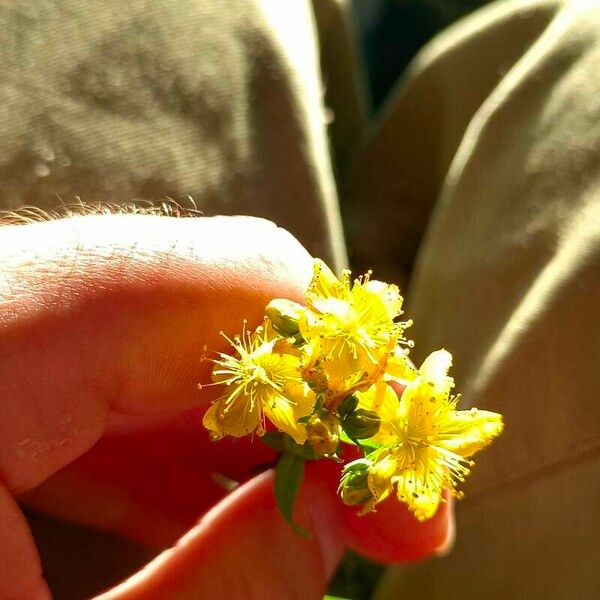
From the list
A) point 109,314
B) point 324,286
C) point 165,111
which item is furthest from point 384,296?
point 165,111

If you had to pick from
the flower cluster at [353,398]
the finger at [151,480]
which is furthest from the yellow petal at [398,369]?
the finger at [151,480]

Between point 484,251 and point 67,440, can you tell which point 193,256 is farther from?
point 484,251

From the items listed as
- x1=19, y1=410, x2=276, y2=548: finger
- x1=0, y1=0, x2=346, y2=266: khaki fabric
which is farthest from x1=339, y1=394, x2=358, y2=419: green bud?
x1=0, y1=0, x2=346, y2=266: khaki fabric

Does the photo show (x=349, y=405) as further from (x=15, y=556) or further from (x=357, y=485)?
(x=15, y=556)

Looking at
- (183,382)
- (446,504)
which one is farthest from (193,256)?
(446,504)

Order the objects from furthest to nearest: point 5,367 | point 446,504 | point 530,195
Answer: point 530,195 < point 446,504 < point 5,367

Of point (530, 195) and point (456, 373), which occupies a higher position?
point (530, 195)

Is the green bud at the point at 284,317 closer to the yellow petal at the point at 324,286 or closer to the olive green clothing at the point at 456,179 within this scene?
the yellow petal at the point at 324,286

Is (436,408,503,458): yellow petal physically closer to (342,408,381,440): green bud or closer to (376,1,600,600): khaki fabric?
(342,408,381,440): green bud
